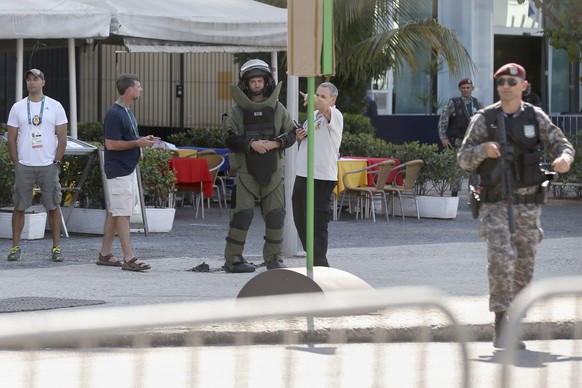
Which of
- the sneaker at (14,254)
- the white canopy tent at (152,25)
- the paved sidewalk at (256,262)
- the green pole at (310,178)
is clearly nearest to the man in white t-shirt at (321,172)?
the paved sidewalk at (256,262)

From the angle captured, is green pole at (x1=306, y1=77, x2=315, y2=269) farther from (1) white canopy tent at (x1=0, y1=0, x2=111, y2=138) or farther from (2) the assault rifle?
(1) white canopy tent at (x1=0, y1=0, x2=111, y2=138)

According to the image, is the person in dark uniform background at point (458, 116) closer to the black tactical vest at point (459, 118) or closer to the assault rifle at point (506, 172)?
the black tactical vest at point (459, 118)

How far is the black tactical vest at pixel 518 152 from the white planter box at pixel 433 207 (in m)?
9.43

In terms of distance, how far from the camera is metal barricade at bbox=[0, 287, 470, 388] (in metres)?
3.20

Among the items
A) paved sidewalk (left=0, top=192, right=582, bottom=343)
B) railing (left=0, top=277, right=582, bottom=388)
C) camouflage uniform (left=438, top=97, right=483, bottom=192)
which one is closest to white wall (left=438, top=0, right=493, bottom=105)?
camouflage uniform (left=438, top=97, right=483, bottom=192)

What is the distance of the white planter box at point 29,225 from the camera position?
14.4m

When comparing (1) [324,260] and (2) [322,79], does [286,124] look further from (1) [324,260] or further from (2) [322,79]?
(2) [322,79]

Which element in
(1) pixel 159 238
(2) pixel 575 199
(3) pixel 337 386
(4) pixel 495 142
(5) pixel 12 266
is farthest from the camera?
(2) pixel 575 199

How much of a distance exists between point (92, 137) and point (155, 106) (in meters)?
5.67

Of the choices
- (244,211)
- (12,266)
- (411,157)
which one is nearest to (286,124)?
(244,211)

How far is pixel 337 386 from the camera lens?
367 cm

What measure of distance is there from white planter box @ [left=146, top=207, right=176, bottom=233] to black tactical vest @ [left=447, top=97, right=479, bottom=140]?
4944 mm

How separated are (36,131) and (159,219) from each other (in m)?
3.24

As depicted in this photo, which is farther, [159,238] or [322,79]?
[322,79]
